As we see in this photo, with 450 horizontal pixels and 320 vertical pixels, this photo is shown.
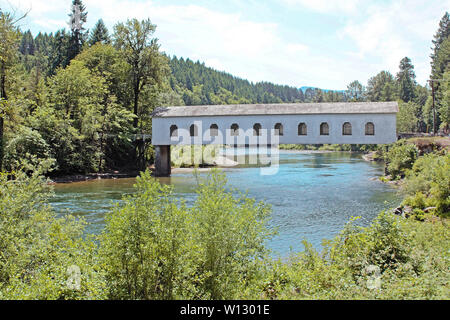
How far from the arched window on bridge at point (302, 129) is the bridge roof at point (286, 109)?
72cm

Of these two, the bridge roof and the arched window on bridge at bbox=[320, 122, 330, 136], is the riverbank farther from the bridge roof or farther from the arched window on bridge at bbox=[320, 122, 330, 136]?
the arched window on bridge at bbox=[320, 122, 330, 136]

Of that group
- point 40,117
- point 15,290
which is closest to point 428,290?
point 15,290

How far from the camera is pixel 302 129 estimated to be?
23812 millimetres

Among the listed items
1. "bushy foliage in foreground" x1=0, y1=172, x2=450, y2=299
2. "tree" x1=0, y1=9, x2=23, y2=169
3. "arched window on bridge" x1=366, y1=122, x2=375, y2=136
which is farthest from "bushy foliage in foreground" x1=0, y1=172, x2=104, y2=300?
"arched window on bridge" x1=366, y1=122, x2=375, y2=136

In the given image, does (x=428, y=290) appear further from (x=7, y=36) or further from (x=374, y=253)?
(x=7, y=36)

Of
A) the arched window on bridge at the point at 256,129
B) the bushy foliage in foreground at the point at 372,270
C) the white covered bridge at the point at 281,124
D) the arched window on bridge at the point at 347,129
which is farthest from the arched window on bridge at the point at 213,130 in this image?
the bushy foliage in foreground at the point at 372,270

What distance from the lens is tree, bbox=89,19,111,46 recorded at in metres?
44.2

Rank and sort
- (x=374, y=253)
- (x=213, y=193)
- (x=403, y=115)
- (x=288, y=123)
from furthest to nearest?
(x=403, y=115)
(x=288, y=123)
(x=374, y=253)
(x=213, y=193)

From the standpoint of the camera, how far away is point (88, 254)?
7.77 m

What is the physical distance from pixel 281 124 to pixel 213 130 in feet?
13.5

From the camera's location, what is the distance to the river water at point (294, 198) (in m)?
14.2

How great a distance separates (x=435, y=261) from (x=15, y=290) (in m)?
7.39

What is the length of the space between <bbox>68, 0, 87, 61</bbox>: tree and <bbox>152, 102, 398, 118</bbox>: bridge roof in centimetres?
1998

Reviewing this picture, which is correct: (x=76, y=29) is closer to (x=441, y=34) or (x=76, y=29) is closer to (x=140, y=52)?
(x=140, y=52)
